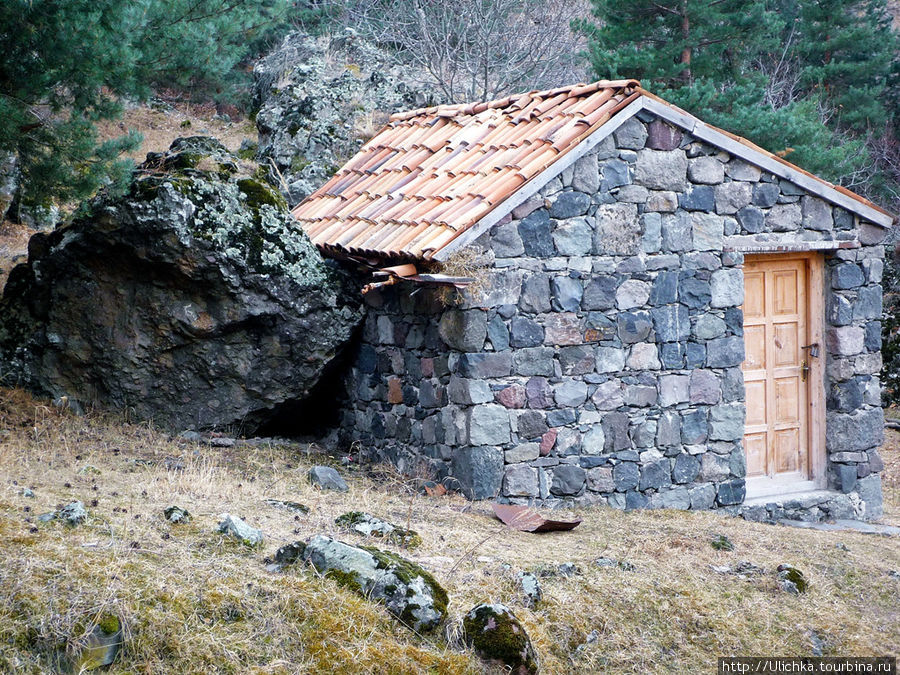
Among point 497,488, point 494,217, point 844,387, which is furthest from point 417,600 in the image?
point 844,387

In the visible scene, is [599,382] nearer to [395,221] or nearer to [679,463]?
[679,463]

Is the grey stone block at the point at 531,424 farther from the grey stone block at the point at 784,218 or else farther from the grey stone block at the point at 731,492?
the grey stone block at the point at 784,218

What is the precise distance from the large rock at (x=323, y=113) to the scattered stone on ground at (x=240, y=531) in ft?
19.8

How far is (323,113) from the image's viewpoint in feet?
34.4

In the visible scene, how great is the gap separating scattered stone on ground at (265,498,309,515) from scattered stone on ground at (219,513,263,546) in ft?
2.72

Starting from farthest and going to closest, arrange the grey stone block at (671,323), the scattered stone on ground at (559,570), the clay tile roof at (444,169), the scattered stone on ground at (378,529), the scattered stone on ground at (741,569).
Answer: the grey stone block at (671,323), the clay tile roof at (444,169), the scattered stone on ground at (741,569), the scattered stone on ground at (378,529), the scattered stone on ground at (559,570)

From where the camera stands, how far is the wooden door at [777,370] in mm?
A: 7742

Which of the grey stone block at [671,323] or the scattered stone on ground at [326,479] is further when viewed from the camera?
the grey stone block at [671,323]

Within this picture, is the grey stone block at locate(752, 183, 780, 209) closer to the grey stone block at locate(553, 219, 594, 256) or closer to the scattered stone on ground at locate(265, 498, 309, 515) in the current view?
the grey stone block at locate(553, 219, 594, 256)

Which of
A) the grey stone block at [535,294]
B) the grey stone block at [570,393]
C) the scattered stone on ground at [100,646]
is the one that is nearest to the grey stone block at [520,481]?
the grey stone block at [570,393]

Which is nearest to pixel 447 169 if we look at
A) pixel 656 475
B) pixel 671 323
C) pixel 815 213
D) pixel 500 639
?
pixel 671 323

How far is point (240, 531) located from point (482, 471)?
2.52 metres

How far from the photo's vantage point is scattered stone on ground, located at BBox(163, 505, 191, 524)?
4625mm

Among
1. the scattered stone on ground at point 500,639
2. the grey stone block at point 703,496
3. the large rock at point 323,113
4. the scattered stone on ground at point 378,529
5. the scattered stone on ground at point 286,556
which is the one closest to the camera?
the scattered stone on ground at point 500,639
